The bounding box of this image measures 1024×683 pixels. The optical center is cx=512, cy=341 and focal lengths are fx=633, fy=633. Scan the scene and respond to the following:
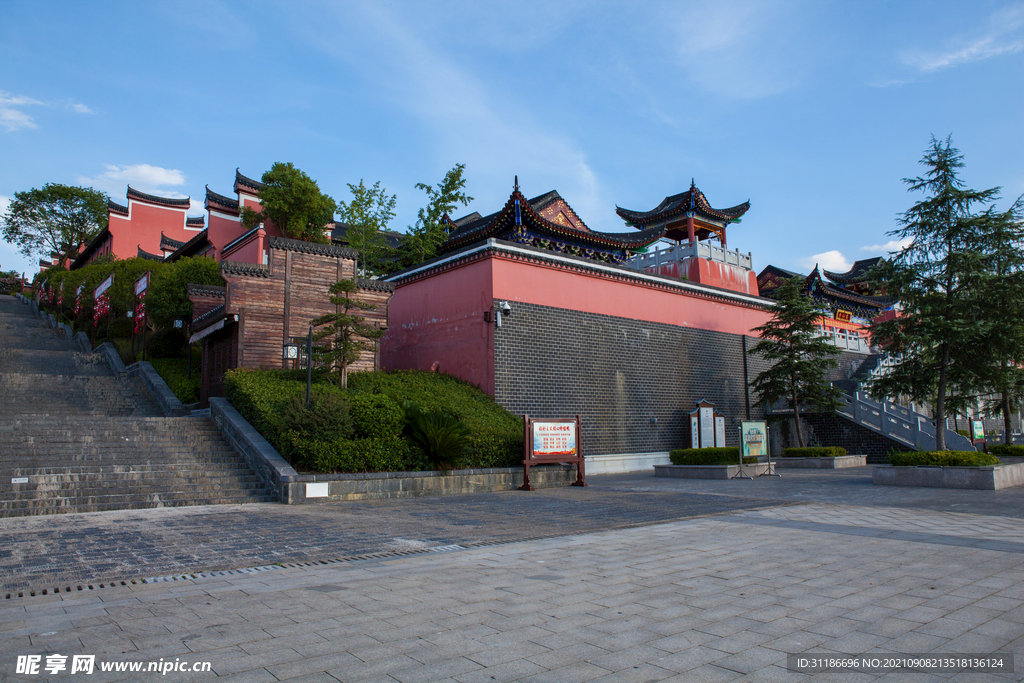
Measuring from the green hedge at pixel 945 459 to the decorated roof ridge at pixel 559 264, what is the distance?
28.4 ft

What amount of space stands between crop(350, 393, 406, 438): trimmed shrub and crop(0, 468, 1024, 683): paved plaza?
9.93 feet

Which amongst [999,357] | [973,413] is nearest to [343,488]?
[999,357]

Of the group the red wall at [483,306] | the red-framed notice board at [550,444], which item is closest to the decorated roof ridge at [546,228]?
the red wall at [483,306]

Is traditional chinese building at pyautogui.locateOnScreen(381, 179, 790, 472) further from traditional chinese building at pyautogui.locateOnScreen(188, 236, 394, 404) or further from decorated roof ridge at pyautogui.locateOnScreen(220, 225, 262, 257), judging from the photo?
decorated roof ridge at pyautogui.locateOnScreen(220, 225, 262, 257)

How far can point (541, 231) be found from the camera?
19.7 meters

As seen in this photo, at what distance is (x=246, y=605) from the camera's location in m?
4.29

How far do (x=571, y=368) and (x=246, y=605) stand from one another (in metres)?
13.2

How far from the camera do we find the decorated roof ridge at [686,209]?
2655 cm

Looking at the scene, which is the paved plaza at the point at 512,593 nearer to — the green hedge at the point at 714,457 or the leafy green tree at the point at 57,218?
the green hedge at the point at 714,457

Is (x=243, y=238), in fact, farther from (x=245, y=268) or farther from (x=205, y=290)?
(x=245, y=268)

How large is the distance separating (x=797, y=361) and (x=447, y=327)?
Answer: 1055cm

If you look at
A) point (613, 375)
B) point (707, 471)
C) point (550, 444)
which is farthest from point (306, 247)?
point (707, 471)

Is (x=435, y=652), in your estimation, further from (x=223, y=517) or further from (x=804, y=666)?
(x=223, y=517)

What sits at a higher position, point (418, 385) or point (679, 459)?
point (418, 385)
